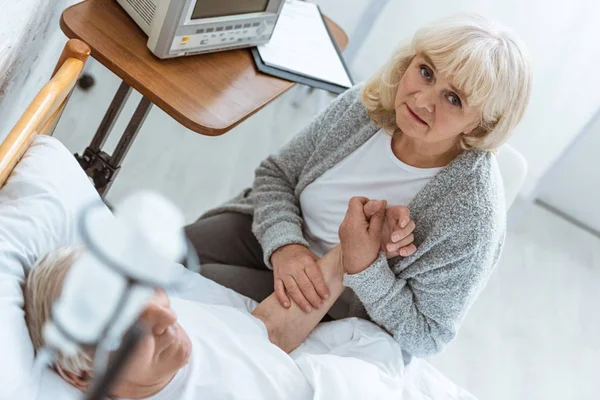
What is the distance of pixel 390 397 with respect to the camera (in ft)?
3.75

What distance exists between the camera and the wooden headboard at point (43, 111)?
2.87ft

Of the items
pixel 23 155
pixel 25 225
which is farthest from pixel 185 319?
pixel 23 155

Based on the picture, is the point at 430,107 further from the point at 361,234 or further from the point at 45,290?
the point at 45,290

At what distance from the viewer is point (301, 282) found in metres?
1.33

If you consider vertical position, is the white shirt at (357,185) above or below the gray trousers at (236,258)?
above

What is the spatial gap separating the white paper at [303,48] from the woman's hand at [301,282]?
1.36 feet

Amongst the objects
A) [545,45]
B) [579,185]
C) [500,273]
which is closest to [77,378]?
[500,273]

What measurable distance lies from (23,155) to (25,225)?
5.4 inches

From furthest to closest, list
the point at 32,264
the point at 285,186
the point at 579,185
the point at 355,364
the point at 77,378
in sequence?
the point at 579,185
the point at 285,186
the point at 355,364
the point at 32,264
the point at 77,378

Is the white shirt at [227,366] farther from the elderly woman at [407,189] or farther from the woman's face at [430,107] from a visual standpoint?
the woman's face at [430,107]

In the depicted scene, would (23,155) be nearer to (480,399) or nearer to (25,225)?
(25,225)

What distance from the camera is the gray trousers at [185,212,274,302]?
4.71 feet

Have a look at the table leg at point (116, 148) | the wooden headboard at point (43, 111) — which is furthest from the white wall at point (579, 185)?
the wooden headboard at point (43, 111)

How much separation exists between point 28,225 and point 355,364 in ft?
1.81
